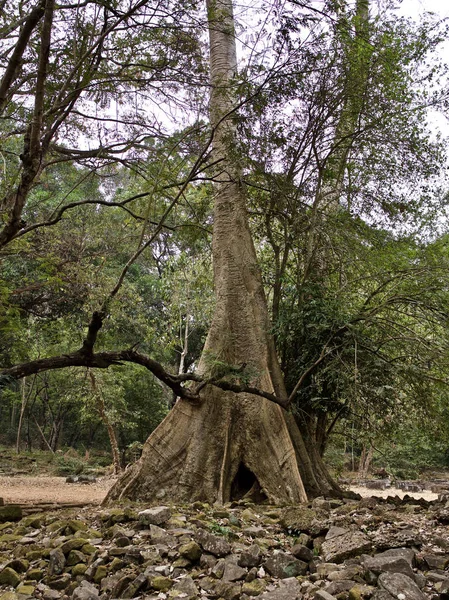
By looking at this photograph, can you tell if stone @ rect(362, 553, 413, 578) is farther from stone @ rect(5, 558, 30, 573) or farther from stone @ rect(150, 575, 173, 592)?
stone @ rect(5, 558, 30, 573)

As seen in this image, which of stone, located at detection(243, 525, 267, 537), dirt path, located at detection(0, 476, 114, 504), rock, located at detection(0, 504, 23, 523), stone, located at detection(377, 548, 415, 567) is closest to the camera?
stone, located at detection(377, 548, 415, 567)

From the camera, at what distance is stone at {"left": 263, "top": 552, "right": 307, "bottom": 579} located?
3.06m

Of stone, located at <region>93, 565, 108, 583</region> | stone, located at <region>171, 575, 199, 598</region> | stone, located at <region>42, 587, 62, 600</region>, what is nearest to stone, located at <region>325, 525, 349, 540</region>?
stone, located at <region>171, 575, 199, 598</region>

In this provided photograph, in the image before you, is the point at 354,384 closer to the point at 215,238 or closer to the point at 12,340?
the point at 215,238

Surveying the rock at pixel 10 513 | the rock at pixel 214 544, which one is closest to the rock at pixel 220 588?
the rock at pixel 214 544

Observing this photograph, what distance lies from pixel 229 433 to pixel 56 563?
102 inches

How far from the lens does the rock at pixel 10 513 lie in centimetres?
447

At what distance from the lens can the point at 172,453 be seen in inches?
218

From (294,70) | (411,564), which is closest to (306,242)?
(294,70)

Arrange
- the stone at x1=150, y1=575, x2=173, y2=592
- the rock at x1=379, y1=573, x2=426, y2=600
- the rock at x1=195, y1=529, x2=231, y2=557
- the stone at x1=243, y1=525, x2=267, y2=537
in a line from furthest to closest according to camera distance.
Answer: the stone at x1=243, y1=525, x2=267, y2=537
the rock at x1=195, y1=529, x2=231, y2=557
the stone at x1=150, y1=575, x2=173, y2=592
the rock at x1=379, y1=573, x2=426, y2=600

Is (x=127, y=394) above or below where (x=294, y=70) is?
below

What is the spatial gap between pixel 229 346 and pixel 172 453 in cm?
143

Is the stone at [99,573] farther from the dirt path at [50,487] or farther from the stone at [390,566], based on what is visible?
the dirt path at [50,487]

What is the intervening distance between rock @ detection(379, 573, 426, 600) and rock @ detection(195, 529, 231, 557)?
1.04 m
